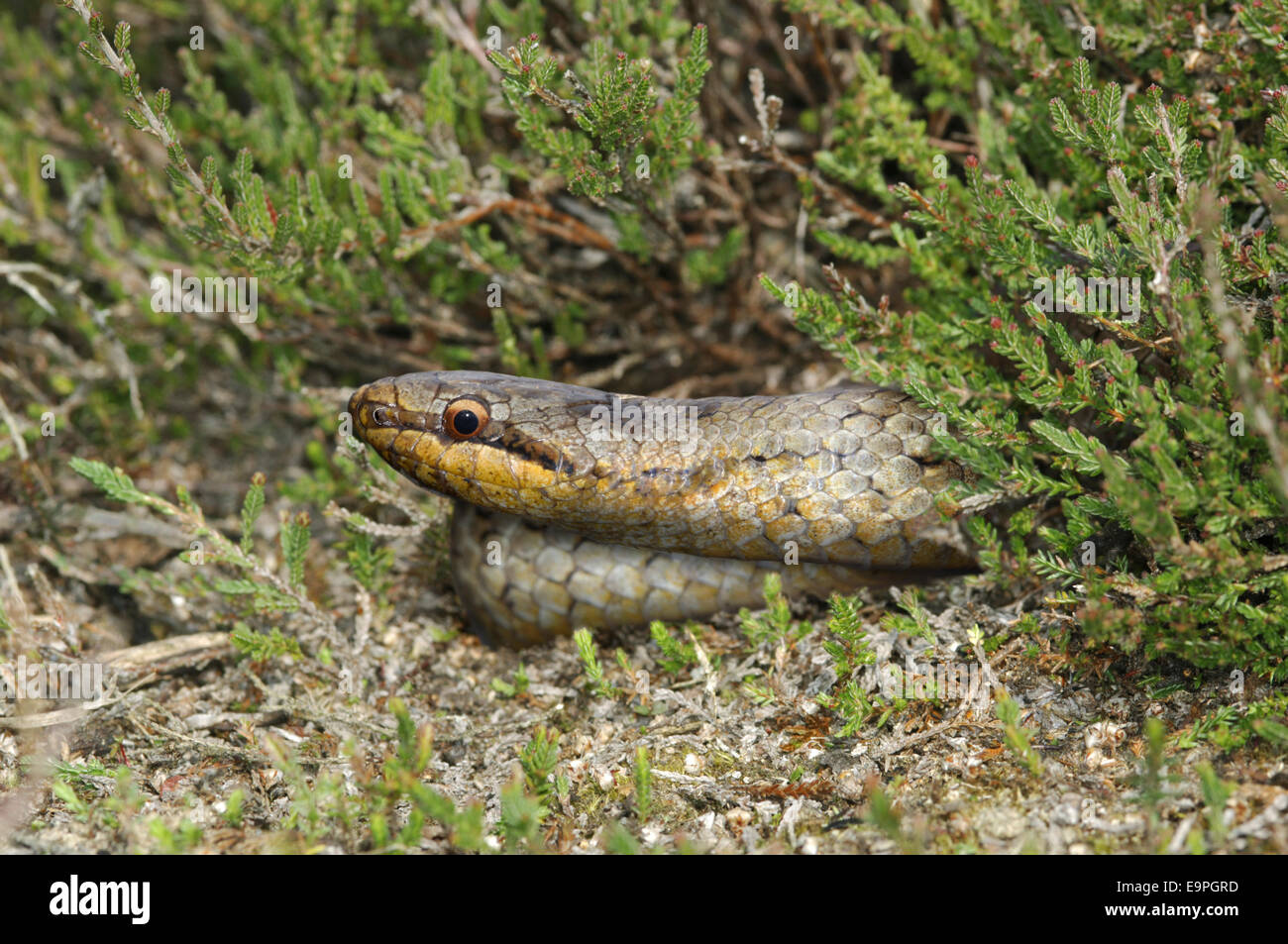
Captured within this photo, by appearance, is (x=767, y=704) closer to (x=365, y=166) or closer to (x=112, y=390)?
(x=365, y=166)

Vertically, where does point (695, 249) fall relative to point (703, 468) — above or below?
above

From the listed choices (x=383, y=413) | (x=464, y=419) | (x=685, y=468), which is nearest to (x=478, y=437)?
(x=464, y=419)

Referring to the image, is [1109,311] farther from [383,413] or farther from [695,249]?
[383,413]

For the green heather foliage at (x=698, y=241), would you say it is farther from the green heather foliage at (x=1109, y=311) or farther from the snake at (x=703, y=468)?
the snake at (x=703, y=468)

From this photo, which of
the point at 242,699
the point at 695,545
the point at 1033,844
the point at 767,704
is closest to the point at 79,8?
the point at 242,699

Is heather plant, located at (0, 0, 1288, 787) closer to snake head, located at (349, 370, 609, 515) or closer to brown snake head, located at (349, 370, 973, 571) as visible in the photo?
brown snake head, located at (349, 370, 973, 571)
